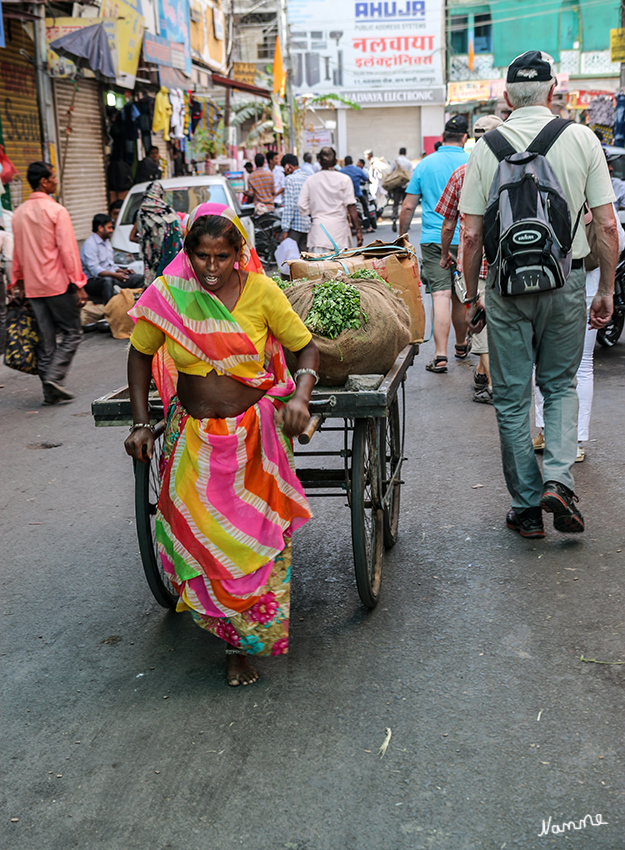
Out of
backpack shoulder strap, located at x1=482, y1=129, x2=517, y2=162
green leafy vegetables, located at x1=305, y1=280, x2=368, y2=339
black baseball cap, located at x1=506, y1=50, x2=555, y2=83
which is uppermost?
black baseball cap, located at x1=506, y1=50, x2=555, y2=83

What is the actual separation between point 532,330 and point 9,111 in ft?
39.0

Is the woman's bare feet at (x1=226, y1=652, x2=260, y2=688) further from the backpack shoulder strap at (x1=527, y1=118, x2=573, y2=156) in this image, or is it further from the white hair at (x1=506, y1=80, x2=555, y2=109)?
the white hair at (x1=506, y1=80, x2=555, y2=109)

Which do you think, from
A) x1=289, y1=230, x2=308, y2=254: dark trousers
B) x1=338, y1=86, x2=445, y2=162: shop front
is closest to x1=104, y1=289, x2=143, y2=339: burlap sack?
x1=289, y1=230, x2=308, y2=254: dark trousers

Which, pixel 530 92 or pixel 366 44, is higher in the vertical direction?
pixel 366 44

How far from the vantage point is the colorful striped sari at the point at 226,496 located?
320 centimetres

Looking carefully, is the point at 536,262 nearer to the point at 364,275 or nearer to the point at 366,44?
Result: the point at 364,275

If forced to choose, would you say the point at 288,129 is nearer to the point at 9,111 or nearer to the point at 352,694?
the point at 9,111

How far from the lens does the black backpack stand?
4.25m

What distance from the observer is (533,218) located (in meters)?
4.26

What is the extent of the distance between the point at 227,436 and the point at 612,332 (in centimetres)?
700

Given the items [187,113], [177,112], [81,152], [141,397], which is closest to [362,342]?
[141,397]

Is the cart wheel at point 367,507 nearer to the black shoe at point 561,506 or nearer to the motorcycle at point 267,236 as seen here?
the black shoe at point 561,506

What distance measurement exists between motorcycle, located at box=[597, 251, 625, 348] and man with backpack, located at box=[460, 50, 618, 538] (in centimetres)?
447

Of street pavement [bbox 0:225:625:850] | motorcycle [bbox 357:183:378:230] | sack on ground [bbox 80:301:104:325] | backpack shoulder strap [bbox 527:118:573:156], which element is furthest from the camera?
motorcycle [bbox 357:183:378:230]
